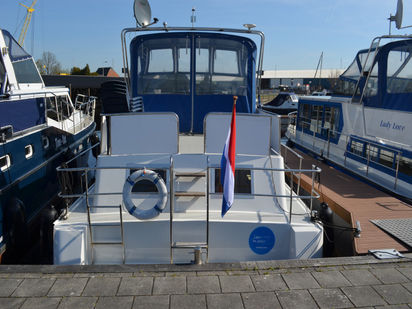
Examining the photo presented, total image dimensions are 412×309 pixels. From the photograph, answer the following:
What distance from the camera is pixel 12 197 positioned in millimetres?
5355

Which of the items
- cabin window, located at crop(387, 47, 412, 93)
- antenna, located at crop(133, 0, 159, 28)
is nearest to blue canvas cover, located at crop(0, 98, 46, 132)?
antenna, located at crop(133, 0, 159, 28)

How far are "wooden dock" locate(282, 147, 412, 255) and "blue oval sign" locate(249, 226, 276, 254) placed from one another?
115cm

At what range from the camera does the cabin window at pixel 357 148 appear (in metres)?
8.33

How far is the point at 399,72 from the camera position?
7645 millimetres

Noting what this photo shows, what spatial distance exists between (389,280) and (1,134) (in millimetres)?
5702

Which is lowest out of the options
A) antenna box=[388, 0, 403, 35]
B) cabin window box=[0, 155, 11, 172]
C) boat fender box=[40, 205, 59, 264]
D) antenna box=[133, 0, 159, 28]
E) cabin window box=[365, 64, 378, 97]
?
boat fender box=[40, 205, 59, 264]

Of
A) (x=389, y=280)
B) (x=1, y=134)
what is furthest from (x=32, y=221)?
(x=389, y=280)

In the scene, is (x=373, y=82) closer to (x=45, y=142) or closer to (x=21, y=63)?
(x=45, y=142)

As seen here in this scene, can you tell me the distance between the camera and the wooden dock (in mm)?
4633

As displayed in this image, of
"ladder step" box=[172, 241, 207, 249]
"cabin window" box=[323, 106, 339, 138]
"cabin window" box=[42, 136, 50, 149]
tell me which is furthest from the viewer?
"cabin window" box=[323, 106, 339, 138]

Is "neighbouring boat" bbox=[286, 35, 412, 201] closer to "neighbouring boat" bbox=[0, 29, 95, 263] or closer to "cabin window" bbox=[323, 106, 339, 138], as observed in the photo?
"cabin window" bbox=[323, 106, 339, 138]

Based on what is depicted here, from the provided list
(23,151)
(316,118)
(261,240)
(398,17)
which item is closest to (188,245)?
(261,240)

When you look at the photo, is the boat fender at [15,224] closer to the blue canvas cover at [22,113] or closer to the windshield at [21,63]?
the blue canvas cover at [22,113]

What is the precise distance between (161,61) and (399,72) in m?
5.38
